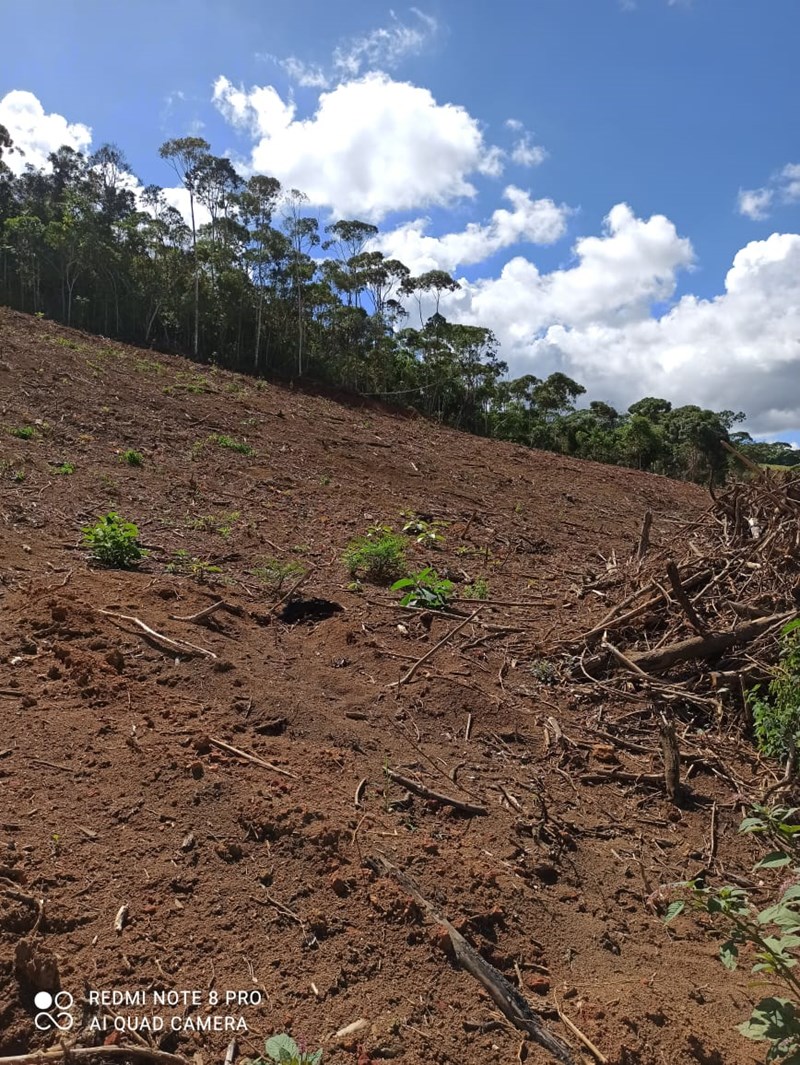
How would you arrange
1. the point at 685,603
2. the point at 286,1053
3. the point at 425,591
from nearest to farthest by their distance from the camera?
the point at 286,1053 → the point at 685,603 → the point at 425,591

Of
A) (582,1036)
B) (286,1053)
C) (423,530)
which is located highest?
(423,530)

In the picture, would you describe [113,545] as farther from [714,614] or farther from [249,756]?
[714,614]

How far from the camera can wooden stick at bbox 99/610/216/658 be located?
3.60m

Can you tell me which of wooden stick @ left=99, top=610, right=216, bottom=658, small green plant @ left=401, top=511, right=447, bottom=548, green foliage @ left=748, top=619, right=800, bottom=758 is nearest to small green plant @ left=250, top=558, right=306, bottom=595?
wooden stick @ left=99, top=610, right=216, bottom=658

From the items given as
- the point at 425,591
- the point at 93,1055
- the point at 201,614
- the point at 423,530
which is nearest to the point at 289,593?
the point at 201,614

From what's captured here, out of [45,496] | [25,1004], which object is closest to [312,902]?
[25,1004]

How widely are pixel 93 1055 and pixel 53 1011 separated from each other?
0.49 ft

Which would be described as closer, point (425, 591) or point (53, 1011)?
point (53, 1011)

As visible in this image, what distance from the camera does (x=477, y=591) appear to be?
19.6 ft

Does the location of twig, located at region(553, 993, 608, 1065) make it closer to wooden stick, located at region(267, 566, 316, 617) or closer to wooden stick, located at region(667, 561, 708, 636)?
wooden stick, located at region(667, 561, 708, 636)

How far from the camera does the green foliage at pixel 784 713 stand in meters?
3.45

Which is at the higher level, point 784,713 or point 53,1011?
point 784,713

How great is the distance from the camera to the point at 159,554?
A: 19.4 ft

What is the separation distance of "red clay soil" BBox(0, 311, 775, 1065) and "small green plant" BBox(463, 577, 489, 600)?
0.27m
